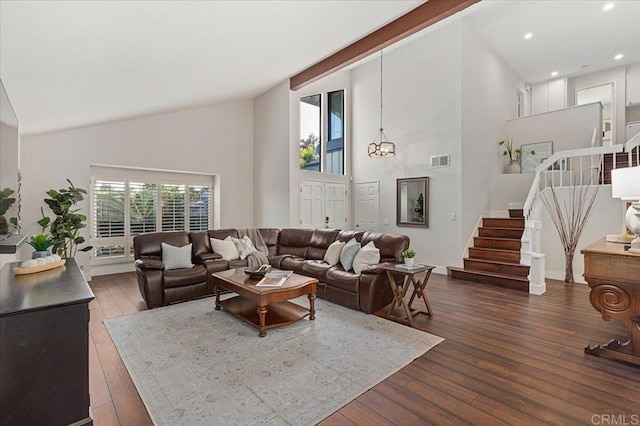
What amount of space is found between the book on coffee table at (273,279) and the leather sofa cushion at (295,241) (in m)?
1.66

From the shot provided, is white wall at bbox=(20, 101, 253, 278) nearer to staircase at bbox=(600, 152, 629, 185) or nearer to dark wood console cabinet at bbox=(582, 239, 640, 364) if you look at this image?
dark wood console cabinet at bbox=(582, 239, 640, 364)

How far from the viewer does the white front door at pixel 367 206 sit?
299 inches

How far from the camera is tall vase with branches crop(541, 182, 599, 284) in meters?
5.27

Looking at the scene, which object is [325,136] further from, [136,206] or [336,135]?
[136,206]

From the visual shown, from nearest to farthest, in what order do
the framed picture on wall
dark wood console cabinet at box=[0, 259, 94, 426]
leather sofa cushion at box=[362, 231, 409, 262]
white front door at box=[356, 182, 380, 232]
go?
dark wood console cabinet at box=[0, 259, 94, 426]
leather sofa cushion at box=[362, 231, 409, 262]
the framed picture on wall
white front door at box=[356, 182, 380, 232]

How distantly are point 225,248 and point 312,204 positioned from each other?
8.79ft

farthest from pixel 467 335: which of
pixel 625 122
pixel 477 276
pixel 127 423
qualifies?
pixel 625 122

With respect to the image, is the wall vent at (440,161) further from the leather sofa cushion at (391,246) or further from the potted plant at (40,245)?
the potted plant at (40,245)

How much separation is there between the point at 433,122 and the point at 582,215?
3.14 m

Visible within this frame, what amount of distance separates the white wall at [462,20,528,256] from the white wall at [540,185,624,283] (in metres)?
1.25

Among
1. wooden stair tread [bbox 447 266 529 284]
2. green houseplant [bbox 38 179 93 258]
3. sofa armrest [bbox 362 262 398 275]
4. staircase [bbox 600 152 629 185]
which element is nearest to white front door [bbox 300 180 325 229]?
wooden stair tread [bbox 447 266 529 284]

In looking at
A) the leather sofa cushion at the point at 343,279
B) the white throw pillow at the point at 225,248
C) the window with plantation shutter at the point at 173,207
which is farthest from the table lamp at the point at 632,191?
the window with plantation shutter at the point at 173,207

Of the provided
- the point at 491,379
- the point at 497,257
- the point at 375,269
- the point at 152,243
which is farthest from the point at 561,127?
the point at 152,243

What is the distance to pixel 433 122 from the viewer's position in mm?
6473
